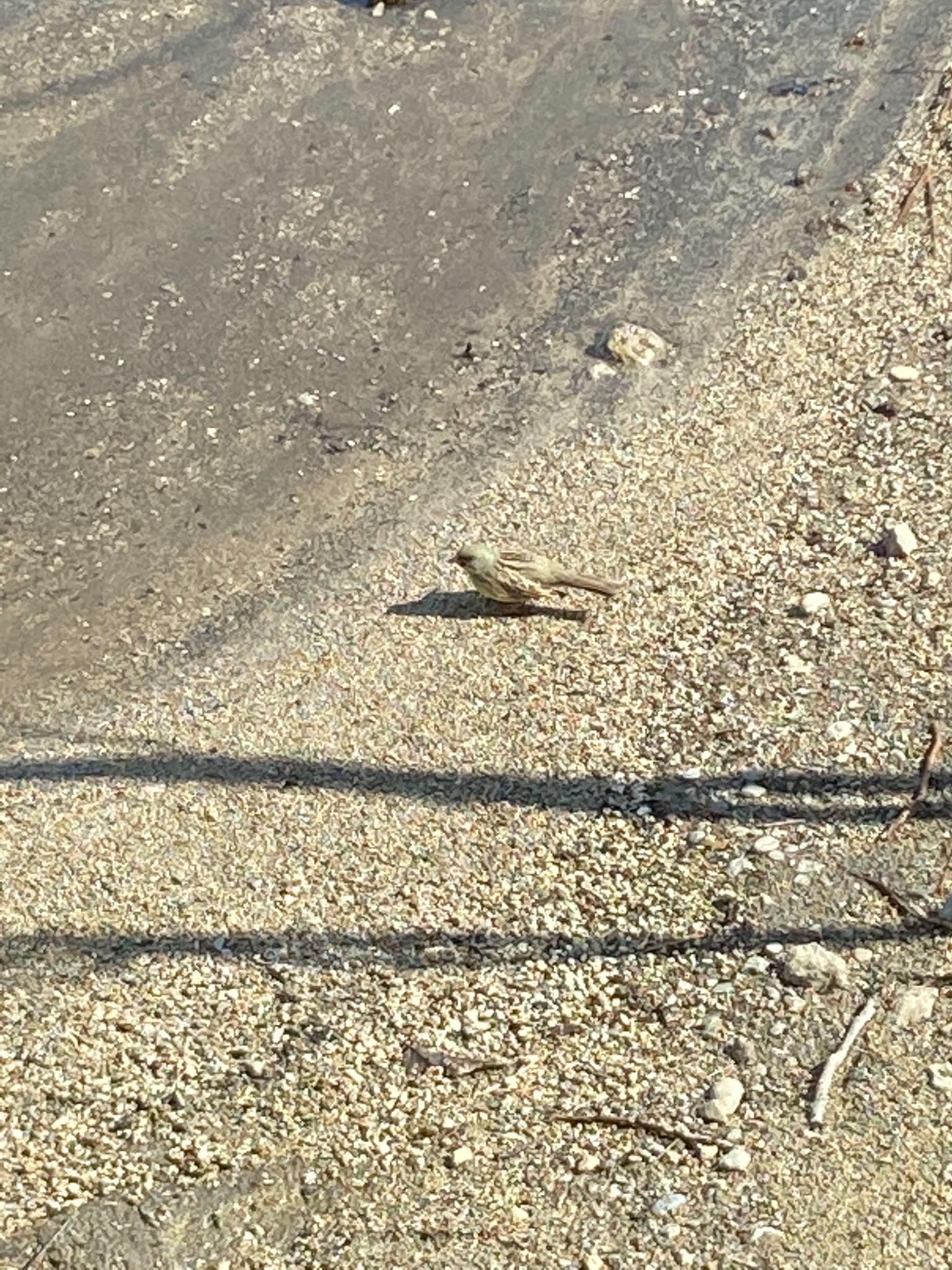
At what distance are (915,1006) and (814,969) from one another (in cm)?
23

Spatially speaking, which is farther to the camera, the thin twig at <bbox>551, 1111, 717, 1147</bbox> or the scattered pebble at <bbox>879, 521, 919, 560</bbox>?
the scattered pebble at <bbox>879, 521, 919, 560</bbox>

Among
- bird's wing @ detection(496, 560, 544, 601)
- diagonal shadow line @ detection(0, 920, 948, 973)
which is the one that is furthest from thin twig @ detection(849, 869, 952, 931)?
bird's wing @ detection(496, 560, 544, 601)

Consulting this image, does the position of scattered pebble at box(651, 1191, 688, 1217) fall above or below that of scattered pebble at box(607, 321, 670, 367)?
below

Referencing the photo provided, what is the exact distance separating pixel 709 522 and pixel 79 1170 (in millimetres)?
2547

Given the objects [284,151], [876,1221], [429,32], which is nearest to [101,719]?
[876,1221]

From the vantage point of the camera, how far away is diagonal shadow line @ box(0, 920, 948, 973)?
4.01 meters

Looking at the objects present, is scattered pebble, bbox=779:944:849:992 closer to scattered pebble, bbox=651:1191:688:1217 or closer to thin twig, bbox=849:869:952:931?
thin twig, bbox=849:869:952:931

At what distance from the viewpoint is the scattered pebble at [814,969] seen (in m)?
3.91

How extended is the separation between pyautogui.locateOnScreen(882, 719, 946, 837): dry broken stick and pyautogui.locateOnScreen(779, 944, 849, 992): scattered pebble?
1.29ft

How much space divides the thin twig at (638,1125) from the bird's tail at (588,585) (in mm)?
1676

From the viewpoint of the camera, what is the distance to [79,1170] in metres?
3.75

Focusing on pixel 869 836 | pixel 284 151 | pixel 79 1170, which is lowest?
pixel 79 1170

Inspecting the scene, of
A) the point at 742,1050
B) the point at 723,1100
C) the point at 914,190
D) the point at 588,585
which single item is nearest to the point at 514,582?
the point at 588,585

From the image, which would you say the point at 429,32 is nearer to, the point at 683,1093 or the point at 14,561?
the point at 14,561
